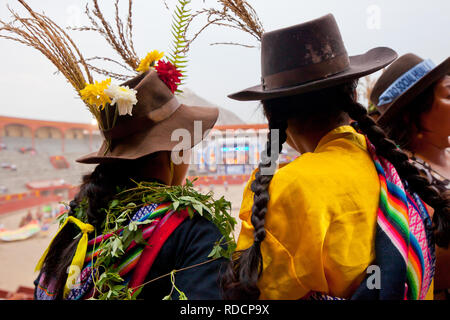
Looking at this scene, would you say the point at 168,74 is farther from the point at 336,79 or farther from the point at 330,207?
the point at 330,207

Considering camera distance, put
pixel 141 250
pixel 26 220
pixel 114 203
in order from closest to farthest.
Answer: pixel 141 250
pixel 114 203
pixel 26 220

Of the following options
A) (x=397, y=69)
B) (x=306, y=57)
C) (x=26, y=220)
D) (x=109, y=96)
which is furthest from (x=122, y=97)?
(x=26, y=220)

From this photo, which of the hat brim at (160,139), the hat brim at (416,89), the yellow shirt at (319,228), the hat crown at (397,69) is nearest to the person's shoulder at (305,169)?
the yellow shirt at (319,228)

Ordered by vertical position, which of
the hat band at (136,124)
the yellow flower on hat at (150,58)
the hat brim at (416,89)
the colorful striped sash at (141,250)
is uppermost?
the yellow flower on hat at (150,58)

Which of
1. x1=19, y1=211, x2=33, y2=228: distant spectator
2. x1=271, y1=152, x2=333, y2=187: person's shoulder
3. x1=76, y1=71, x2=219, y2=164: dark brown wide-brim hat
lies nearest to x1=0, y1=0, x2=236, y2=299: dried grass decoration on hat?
x1=76, y1=71, x2=219, y2=164: dark brown wide-brim hat

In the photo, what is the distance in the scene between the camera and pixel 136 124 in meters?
1.12

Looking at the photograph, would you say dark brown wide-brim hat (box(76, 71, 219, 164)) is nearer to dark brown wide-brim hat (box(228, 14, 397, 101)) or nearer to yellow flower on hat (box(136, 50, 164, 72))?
yellow flower on hat (box(136, 50, 164, 72))

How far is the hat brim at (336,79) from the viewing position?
806mm

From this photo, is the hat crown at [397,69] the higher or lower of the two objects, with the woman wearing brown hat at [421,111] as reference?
higher

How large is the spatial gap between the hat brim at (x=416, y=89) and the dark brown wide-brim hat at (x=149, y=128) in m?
0.82

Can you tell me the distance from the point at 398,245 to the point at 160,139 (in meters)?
0.84

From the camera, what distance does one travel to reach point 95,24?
1.33 meters

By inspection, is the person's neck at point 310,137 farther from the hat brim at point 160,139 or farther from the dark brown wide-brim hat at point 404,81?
the dark brown wide-brim hat at point 404,81
